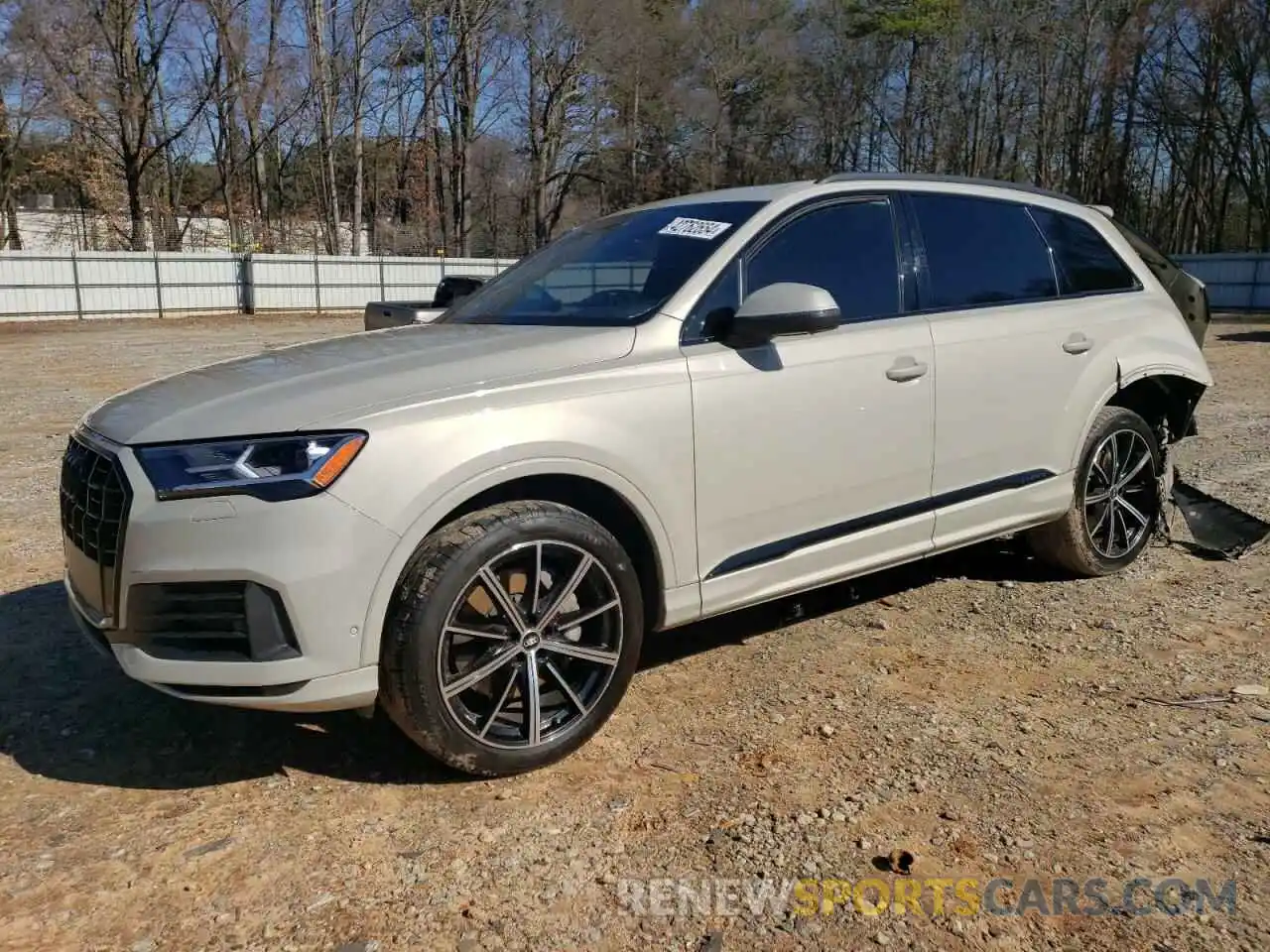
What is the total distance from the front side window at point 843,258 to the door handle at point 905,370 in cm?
21

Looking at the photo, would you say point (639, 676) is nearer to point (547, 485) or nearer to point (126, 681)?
point (547, 485)

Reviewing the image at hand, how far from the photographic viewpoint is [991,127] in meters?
49.2

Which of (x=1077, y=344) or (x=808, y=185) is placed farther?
(x=1077, y=344)

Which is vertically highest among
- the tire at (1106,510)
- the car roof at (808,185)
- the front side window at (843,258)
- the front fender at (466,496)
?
the car roof at (808,185)

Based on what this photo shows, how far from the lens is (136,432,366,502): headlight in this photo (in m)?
2.61

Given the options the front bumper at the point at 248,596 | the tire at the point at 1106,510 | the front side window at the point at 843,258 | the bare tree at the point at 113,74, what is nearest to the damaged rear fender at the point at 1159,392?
the tire at the point at 1106,510

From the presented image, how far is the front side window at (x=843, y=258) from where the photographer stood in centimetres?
365

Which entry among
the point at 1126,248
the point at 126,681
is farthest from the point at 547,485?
the point at 1126,248

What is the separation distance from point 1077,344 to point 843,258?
1353mm

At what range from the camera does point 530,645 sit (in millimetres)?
3008

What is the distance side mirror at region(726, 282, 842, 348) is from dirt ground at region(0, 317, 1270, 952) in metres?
1.30

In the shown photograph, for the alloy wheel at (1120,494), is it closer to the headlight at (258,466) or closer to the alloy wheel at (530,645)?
the alloy wheel at (530,645)

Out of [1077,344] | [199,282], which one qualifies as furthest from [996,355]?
[199,282]

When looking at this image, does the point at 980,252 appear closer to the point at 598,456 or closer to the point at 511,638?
the point at 598,456
